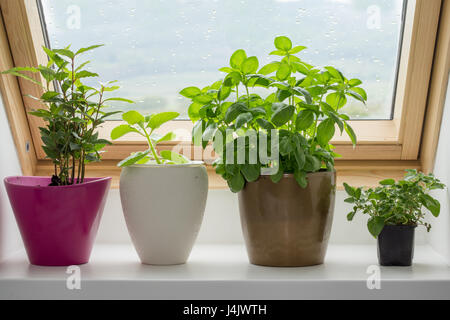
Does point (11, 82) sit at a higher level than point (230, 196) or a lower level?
higher

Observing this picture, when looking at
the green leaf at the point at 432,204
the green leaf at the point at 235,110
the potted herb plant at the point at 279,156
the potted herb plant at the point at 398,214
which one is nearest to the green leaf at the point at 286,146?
the potted herb plant at the point at 279,156

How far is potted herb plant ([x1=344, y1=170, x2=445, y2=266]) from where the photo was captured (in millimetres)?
1222

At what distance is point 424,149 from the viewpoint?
1583 mm

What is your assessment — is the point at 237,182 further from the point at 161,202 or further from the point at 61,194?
the point at 61,194

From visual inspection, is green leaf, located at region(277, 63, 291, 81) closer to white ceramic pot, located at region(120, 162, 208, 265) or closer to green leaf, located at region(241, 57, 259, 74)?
green leaf, located at region(241, 57, 259, 74)

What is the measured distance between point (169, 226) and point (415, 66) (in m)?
0.83

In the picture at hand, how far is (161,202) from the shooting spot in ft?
4.04

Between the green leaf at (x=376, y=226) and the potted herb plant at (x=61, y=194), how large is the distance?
2.10 ft

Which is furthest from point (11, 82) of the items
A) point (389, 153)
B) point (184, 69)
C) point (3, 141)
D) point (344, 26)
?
point (389, 153)

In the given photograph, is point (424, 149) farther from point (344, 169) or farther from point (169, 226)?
point (169, 226)

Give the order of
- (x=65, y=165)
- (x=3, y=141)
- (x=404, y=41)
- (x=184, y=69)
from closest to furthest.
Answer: (x=65, y=165) < (x=3, y=141) < (x=404, y=41) < (x=184, y=69)

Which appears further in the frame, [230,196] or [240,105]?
[230,196]

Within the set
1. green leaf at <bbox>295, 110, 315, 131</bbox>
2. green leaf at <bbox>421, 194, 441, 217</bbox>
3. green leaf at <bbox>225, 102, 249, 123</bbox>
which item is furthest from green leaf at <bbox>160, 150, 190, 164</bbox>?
green leaf at <bbox>421, 194, 441, 217</bbox>

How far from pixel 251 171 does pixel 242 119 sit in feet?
0.44
